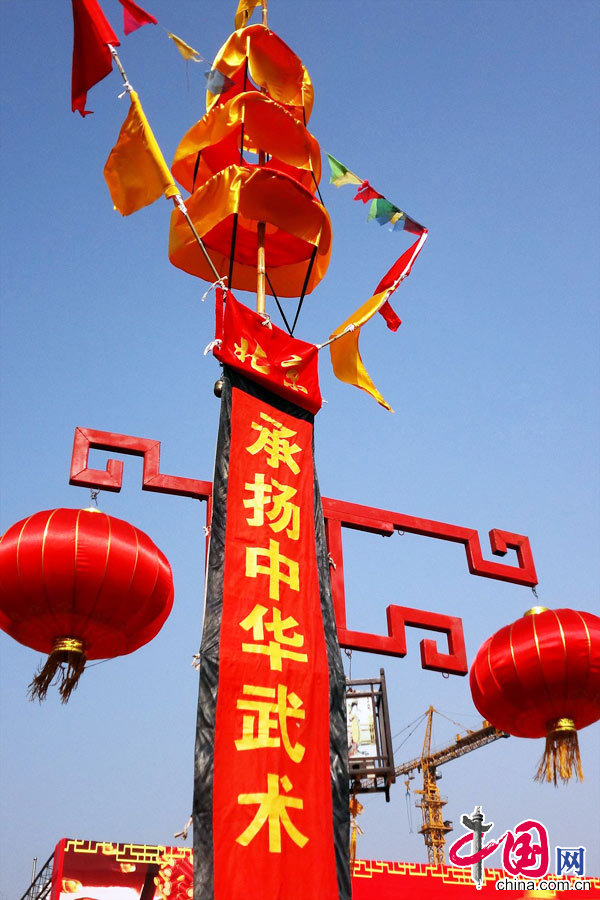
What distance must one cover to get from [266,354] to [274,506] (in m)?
1.12

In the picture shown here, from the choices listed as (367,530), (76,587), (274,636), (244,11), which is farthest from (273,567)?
(244,11)

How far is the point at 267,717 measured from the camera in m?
4.88

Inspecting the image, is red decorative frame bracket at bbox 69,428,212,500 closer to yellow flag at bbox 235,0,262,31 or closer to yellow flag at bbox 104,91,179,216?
yellow flag at bbox 104,91,179,216

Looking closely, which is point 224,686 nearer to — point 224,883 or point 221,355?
point 224,883

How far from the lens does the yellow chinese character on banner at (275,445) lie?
19.4ft

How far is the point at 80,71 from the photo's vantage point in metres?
6.24

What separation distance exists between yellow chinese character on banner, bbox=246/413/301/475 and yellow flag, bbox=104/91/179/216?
1707 millimetres

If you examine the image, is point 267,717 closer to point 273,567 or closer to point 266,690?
point 266,690

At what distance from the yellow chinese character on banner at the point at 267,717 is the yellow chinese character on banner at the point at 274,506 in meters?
1.02

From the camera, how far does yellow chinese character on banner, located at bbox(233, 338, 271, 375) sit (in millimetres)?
6055

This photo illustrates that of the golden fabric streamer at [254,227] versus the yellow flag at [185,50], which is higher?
the yellow flag at [185,50]

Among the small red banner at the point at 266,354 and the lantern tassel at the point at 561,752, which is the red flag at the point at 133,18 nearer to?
the small red banner at the point at 266,354

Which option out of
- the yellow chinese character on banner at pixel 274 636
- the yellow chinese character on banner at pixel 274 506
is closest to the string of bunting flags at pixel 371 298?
the yellow chinese character on banner at pixel 274 506

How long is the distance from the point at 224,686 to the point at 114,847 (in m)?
7.91
